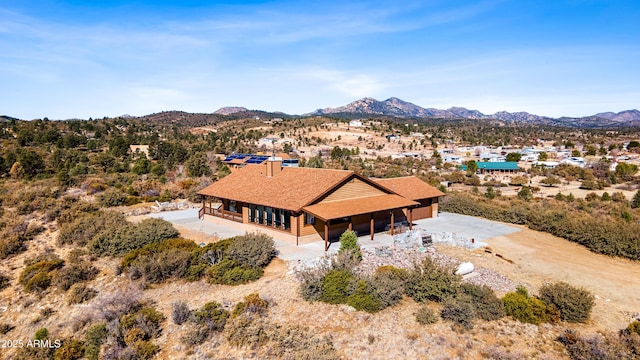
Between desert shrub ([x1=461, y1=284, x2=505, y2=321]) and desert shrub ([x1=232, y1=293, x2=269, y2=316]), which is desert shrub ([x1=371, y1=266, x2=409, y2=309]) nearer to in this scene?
desert shrub ([x1=461, y1=284, x2=505, y2=321])

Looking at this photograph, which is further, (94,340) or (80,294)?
(80,294)

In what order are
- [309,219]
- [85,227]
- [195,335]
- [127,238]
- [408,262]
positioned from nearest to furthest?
[195,335] < [408,262] < [127,238] < [309,219] < [85,227]

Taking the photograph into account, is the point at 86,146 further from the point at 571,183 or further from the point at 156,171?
the point at 571,183

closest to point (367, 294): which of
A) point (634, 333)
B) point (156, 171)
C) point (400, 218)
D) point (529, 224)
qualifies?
point (634, 333)

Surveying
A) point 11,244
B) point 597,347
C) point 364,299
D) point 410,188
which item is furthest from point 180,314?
point 410,188

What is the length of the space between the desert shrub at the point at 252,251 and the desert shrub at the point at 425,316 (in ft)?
23.9

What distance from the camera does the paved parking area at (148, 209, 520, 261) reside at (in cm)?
1888

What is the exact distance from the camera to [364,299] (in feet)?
41.8

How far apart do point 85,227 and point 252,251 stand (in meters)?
12.1

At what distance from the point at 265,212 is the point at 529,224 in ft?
60.4

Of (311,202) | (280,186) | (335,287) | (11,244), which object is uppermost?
(280,186)

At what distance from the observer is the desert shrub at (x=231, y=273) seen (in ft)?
50.2

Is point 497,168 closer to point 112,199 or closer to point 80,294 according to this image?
point 112,199

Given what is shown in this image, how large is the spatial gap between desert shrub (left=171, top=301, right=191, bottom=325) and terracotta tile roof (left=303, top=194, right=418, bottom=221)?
25.3 ft
